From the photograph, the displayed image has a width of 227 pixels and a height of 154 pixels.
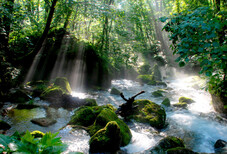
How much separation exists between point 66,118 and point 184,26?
5560 mm

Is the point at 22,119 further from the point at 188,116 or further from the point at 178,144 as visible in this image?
the point at 188,116

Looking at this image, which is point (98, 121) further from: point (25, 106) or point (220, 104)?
point (220, 104)

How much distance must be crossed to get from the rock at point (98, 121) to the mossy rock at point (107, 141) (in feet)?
1.67

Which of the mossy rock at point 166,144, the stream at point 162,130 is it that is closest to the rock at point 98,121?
the stream at point 162,130

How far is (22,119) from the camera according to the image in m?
5.52

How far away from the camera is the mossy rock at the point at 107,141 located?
3.72 metres

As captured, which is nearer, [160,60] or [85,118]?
[85,118]

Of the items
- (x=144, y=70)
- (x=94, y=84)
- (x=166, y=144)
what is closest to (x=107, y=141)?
(x=166, y=144)

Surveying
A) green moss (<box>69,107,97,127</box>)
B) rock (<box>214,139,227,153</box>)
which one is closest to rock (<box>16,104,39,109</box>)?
green moss (<box>69,107,97,127</box>)

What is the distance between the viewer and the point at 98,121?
4.86 metres

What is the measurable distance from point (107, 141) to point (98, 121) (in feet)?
3.89

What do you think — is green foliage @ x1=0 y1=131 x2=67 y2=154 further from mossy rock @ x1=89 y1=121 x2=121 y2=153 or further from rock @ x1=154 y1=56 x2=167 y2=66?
rock @ x1=154 y1=56 x2=167 y2=66

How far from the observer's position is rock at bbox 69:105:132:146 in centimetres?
456

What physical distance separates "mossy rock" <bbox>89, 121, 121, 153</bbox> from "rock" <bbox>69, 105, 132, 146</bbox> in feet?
1.67
